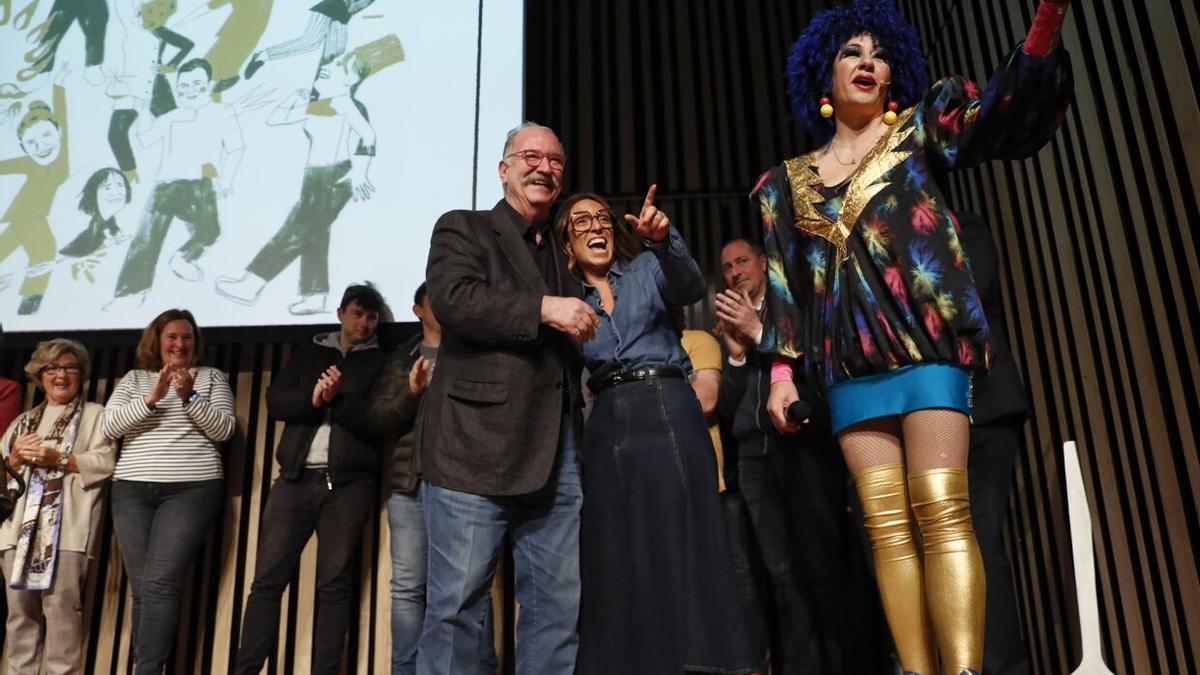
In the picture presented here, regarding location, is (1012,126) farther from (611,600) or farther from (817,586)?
(817,586)

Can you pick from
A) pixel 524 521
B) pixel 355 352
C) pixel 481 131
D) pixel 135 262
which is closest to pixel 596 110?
pixel 481 131

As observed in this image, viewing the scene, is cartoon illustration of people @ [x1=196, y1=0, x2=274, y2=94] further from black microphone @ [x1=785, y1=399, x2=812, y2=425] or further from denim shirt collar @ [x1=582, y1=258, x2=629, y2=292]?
black microphone @ [x1=785, y1=399, x2=812, y2=425]

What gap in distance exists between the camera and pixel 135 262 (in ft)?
12.6

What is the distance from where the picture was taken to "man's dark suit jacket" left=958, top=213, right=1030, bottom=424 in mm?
2195

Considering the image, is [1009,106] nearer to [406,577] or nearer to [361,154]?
[406,577]

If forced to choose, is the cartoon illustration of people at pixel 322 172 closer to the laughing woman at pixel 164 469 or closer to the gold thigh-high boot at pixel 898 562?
the laughing woman at pixel 164 469

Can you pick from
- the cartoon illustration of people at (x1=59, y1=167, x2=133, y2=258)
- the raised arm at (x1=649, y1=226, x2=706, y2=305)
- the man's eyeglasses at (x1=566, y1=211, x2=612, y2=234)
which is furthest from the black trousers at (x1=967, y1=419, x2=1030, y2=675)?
the cartoon illustration of people at (x1=59, y1=167, x2=133, y2=258)

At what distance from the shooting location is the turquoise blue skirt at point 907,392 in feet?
5.30

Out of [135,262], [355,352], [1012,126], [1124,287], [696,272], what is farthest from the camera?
[135,262]

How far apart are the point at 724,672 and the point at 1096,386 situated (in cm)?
140

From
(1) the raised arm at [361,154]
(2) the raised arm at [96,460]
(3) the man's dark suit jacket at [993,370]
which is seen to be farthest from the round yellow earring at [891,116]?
(2) the raised arm at [96,460]

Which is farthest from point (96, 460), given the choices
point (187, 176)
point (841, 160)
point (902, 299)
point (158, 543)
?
point (902, 299)

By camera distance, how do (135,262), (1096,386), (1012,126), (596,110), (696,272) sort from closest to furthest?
1. (1012,126)
2. (696,272)
3. (1096,386)
4. (135,262)
5. (596,110)

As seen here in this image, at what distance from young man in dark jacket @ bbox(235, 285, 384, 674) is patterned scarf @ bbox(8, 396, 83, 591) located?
2.62 feet
